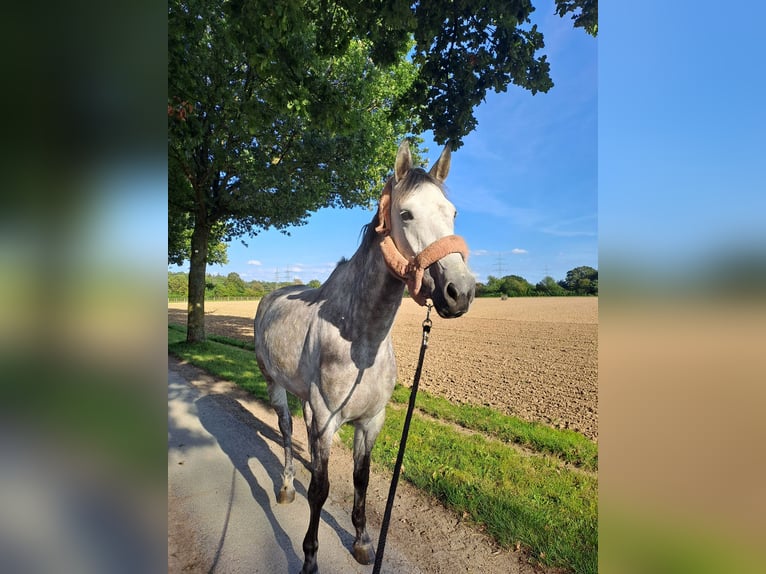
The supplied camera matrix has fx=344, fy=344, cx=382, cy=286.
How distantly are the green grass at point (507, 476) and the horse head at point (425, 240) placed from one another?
8.11 ft

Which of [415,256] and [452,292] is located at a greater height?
[415,256]

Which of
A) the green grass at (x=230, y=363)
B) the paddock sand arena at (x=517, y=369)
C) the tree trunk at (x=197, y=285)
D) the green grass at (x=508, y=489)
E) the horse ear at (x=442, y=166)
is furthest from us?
the tree trunk at (x=197, y=285)

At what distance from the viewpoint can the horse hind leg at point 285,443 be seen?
11.1 ft

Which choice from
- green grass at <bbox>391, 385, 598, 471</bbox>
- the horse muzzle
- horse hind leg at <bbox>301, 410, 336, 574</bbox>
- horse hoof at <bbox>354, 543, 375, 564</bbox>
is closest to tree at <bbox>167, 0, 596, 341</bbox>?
the horse muzzle

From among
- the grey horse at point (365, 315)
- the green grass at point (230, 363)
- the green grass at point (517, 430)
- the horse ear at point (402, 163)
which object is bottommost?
the green grass at point (517, 430)

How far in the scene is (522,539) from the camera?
9.34ft

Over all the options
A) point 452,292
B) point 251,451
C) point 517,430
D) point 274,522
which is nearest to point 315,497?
point 274,522

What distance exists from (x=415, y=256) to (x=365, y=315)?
622 mm

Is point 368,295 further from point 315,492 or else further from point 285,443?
point 285,443

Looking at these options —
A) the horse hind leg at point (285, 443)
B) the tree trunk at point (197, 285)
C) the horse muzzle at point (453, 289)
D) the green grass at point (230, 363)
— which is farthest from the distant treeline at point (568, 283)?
the tree trunk at point (197, 285)

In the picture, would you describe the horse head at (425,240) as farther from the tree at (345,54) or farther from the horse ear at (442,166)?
the tree at (345,54)

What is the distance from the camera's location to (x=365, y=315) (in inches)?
85.9
